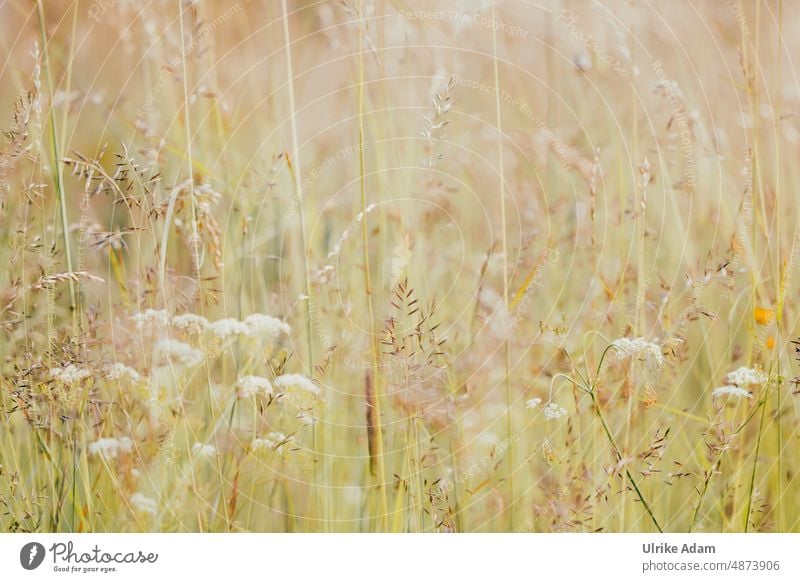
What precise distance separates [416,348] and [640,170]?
518 millimetres

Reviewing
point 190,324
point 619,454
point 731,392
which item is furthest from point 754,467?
point 190,324

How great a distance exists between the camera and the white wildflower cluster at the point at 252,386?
124 centimetres

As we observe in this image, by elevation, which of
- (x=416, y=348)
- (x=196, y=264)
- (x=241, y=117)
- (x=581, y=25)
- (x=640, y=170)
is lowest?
(x=416, y=348)

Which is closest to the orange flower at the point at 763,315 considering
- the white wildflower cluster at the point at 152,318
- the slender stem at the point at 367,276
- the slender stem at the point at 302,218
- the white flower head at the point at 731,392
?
the white flower head at the point at 731,392

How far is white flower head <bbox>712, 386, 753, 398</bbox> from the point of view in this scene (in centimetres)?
126

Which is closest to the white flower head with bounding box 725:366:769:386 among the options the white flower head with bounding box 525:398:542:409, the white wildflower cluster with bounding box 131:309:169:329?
the white flower head with bounding box 525:398:542:409

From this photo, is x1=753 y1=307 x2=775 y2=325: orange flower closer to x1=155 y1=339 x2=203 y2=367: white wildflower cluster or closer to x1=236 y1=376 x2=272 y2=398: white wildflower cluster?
x1=236 y1=376 x2=272 y2=398: white wildflower cluster

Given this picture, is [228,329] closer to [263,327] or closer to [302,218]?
[263,327]

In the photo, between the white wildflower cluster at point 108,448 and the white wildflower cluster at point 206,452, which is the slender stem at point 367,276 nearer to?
the white wildflower cluster at point 206,452

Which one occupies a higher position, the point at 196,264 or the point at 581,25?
the point at 581,25

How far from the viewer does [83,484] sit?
1.24 m

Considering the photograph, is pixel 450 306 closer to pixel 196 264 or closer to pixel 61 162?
pixel 196 264

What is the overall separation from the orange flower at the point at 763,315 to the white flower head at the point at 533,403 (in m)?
0.42

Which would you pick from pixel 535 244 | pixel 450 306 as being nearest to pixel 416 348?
pixel 450 306
